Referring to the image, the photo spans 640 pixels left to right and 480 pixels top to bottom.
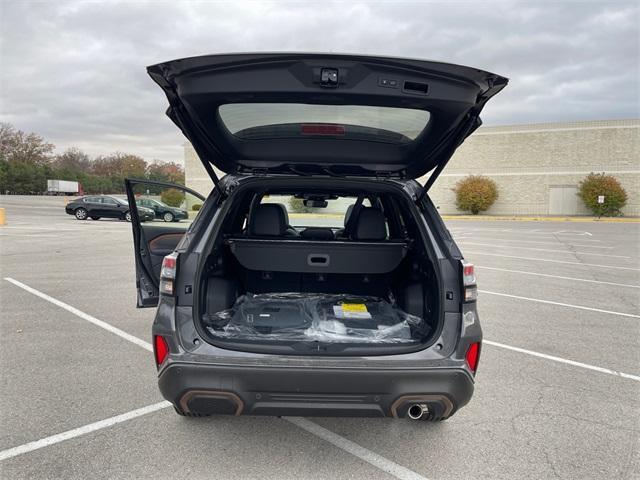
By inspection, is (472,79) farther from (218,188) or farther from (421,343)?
(218,188)

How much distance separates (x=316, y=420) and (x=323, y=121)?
1.84 metres

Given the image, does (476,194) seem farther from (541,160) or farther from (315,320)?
(315,320)

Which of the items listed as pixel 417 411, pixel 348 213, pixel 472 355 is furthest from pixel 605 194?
pixel 417 411

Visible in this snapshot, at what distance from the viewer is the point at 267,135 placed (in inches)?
107

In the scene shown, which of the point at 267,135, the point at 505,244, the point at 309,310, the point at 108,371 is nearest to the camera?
the point at 267,135

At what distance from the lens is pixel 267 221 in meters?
3.55

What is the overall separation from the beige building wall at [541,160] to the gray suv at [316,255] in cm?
3098

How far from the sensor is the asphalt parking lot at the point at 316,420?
241 cm

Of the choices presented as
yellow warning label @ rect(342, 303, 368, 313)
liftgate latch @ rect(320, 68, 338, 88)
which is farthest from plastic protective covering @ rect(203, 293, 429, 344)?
liftgate latch @ rect(320, 68, 338, 88)

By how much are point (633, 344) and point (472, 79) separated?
3.79 meters

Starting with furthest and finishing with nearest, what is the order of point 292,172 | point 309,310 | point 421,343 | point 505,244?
point 505,244, point 309,310, point 292,172, point 421,343

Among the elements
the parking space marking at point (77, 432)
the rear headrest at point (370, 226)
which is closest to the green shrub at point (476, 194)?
the rear headrest at point (370, 226)

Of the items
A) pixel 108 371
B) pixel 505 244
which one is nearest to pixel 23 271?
pixel 108 371

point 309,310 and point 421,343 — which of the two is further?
point 309,310
